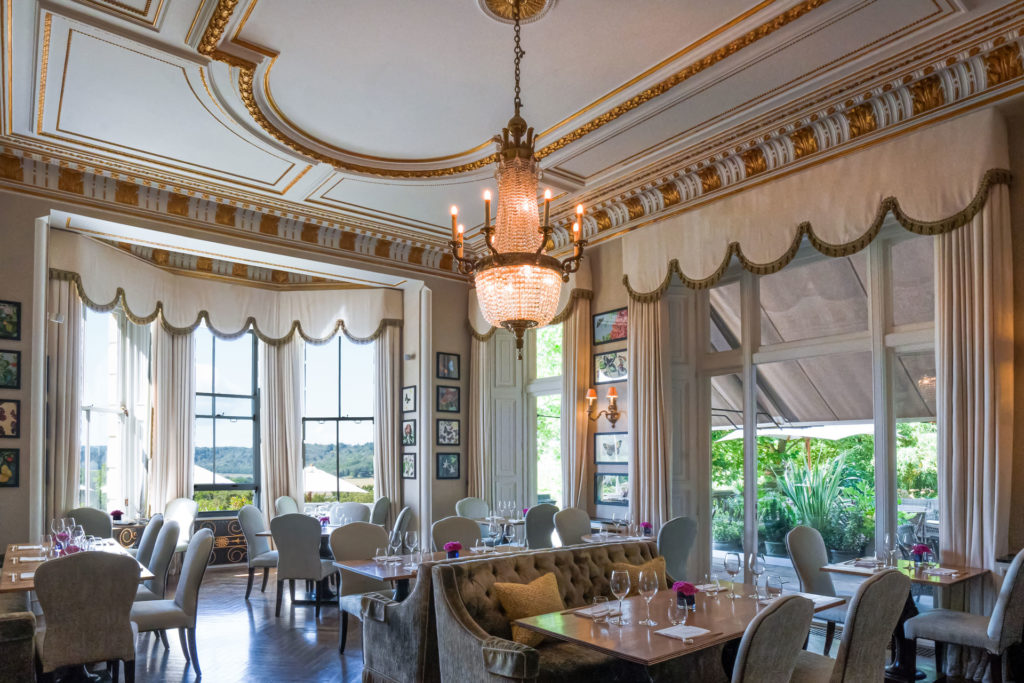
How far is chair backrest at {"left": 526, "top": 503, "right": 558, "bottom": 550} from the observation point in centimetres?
773

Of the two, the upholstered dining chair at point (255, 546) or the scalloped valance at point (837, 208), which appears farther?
the upholstered dining chair at point (255, 546)

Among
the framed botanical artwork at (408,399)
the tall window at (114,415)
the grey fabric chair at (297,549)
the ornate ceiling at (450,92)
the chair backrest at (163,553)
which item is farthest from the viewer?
the framed botanical artwork at (408,399)

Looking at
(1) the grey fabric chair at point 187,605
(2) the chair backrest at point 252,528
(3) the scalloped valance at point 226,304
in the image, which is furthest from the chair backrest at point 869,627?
(3) the scalloped valance at point 226,304

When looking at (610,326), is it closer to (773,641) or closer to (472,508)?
(472,508)

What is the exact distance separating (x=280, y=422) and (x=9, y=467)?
14.4 ft

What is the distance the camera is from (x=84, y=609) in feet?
14.0

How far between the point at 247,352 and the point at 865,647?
979cm

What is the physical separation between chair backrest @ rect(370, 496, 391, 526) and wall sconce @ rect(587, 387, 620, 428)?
334 cm

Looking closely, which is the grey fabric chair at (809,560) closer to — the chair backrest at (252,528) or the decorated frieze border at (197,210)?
the chair backrest at (252,528)

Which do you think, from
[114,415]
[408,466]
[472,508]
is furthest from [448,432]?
[114,415]

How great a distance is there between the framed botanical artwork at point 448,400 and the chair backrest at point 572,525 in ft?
9.56

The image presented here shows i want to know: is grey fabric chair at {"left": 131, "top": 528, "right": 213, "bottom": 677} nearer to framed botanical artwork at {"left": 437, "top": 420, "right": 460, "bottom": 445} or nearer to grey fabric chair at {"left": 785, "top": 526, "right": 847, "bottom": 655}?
grey fabric chair at {"left": 785, "top": 526, "right": 847, "bottom": 655}

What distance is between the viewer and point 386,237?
9.36 m

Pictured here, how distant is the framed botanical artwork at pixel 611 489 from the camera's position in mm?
7969
